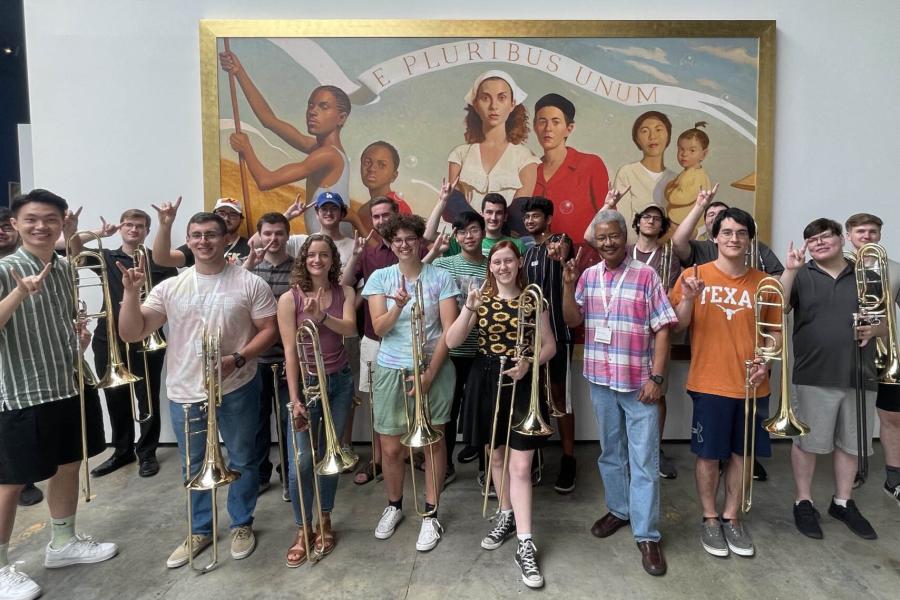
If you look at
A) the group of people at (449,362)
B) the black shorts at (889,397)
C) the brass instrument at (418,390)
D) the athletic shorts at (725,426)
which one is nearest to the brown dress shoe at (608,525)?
the group of people at (449,362)

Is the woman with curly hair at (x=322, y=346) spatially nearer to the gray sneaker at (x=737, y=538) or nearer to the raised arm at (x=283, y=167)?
the raised arm at (x=283, y=167)

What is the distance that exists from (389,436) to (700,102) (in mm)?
4156

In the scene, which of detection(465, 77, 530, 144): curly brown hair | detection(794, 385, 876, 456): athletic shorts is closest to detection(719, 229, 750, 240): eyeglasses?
detection(794, 385, 876, 456): athletic shorts

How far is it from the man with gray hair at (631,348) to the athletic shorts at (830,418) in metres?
1.24

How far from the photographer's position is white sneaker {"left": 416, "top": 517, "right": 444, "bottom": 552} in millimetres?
3004

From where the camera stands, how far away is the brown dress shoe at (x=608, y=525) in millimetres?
3143

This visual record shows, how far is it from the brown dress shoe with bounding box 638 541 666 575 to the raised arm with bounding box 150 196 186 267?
12.1 ft

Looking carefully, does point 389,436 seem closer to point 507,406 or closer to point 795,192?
point 507,406

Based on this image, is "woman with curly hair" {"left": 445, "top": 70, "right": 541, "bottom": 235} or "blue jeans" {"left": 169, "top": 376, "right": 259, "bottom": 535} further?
"woman with curly hair" {"left": 445, "top": 70, "right": 541, "bottom": 235}

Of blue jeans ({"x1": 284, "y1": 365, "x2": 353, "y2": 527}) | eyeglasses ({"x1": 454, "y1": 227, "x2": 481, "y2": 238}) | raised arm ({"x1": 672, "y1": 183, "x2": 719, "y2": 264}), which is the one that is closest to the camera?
blue jeans ({"x1": 284, "y1": 365, "x2": 353, "y2": 527})

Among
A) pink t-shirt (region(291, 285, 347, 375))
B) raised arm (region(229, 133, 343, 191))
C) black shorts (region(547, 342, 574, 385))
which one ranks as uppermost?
raised arm (region(229, 133, 343, 191))

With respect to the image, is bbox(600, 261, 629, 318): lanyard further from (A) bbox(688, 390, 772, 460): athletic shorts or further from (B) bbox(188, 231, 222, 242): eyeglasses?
(B) bbox(188, 231, 222, 242): eyeglasses

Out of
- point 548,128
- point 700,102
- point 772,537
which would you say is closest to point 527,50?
point 548,128

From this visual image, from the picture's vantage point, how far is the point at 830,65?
443 centimetres
